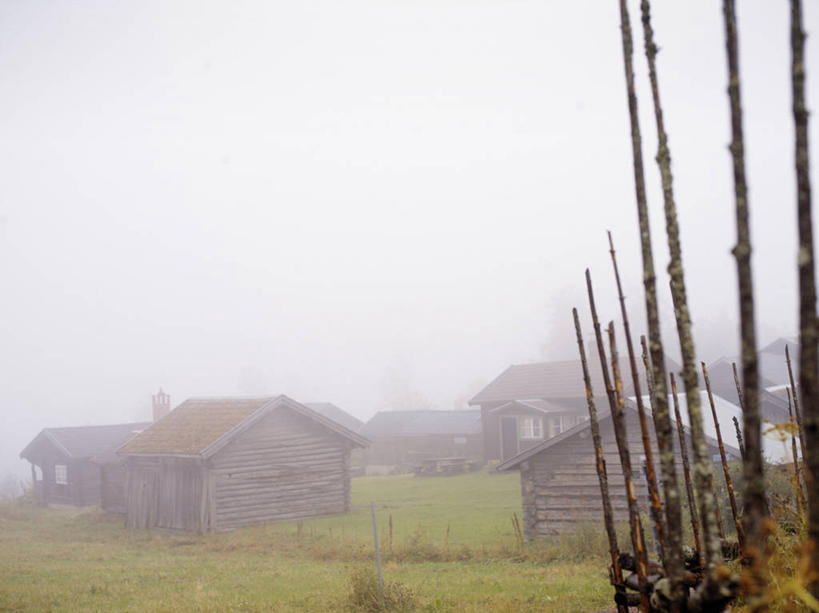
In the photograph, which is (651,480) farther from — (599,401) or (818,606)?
(599,401)

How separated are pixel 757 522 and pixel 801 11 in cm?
184

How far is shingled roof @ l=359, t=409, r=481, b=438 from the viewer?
56938mm

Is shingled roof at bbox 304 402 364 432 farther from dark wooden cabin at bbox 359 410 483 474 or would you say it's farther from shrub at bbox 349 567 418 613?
shrub at bbox 349 567 418 613

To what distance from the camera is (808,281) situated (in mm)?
2506

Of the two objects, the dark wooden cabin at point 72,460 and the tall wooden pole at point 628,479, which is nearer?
the tall wooden pole at point 628,479

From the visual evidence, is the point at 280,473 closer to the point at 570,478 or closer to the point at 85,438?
the point at 570,478

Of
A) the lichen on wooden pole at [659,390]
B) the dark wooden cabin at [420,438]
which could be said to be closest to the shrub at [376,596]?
the lichen on wooden pole at [659,390]

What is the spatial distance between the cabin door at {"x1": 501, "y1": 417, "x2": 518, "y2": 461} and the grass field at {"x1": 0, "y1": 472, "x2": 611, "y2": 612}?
55.3 feet

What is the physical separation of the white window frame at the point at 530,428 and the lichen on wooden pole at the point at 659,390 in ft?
146

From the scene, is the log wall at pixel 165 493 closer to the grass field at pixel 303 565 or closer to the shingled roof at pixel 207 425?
the shingled roof at pixel 207 425

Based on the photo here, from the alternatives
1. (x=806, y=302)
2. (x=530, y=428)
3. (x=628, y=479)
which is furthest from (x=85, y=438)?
(x=806, y=302)

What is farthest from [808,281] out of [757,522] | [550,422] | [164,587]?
[550,422]

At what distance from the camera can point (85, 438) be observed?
4575 centimetres

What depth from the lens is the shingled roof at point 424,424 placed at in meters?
56.9
